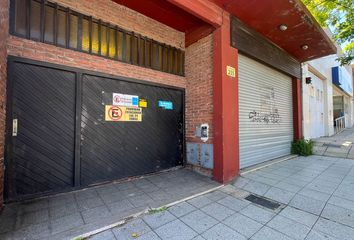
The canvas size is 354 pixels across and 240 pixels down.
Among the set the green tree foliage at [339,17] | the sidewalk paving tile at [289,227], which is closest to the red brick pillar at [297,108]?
the green tree foliage at [339,17]

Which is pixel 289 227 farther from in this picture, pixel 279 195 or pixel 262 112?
pixel 262 112

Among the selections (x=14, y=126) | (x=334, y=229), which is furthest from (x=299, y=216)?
(x=14, y=126)

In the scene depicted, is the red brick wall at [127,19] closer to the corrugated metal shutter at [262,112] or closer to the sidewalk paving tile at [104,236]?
the corrugated metal shutter at [262,112]

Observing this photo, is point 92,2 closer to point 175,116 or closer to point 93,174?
point 175,116

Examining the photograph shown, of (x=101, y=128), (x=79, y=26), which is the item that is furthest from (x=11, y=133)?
(x=79, y=26)

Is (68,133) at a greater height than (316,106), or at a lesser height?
lesser

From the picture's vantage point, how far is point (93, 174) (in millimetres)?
3945

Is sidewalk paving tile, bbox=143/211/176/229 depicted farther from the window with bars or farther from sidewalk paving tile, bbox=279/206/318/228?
the window with bars

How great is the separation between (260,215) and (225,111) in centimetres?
234

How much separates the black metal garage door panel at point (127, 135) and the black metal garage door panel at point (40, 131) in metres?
0.31

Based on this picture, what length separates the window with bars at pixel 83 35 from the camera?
3.35 m

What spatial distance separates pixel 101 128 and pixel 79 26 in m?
2.26

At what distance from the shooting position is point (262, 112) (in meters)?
6.03

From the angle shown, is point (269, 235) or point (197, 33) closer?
point (269, 235)
